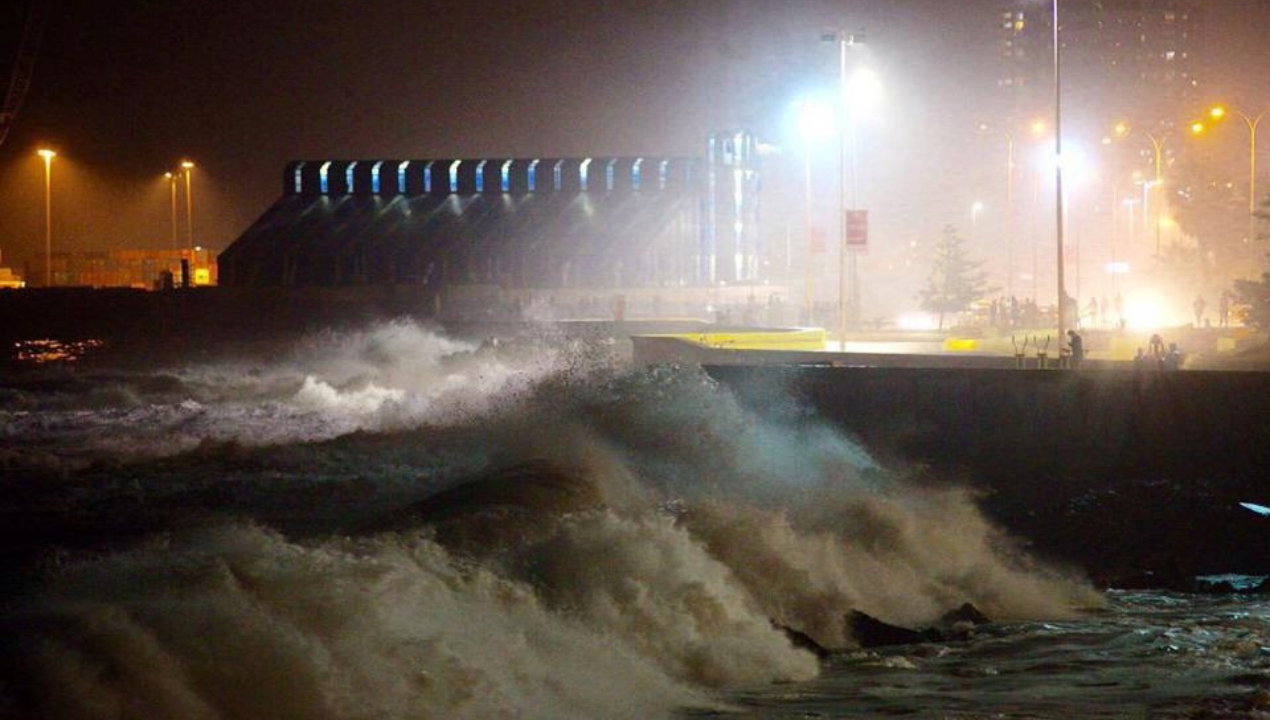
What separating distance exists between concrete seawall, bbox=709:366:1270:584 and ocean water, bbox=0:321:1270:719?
3.13 ft

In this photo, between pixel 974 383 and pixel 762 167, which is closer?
pixel 974 383

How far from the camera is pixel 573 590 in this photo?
15242 mm

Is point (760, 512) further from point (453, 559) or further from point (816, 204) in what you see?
point (816, 204)

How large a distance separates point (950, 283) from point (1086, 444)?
45.6m

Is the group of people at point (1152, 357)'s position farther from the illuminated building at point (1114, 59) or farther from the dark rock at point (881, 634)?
the illuminated building at point (1114, 59)

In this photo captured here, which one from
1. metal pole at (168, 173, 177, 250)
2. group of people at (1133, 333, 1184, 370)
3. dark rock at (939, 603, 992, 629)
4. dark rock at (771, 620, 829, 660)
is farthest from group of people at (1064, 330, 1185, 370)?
metal pole at (168, 173, 177, 250)

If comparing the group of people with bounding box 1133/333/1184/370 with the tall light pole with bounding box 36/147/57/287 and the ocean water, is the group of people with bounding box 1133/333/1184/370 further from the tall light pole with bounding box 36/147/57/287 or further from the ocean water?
the tall light pole with bounding box 36/147/57/287

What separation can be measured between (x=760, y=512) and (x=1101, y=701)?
22.6 feet

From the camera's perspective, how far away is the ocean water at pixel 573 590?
11.7 metres

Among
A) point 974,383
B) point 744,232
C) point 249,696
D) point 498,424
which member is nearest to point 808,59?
point 744,232

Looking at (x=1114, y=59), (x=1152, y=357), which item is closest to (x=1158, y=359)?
(x=1152, y=357)

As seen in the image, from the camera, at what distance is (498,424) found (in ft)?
114

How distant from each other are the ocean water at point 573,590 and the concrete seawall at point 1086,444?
953mm

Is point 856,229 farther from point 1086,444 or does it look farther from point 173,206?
point 173,206
